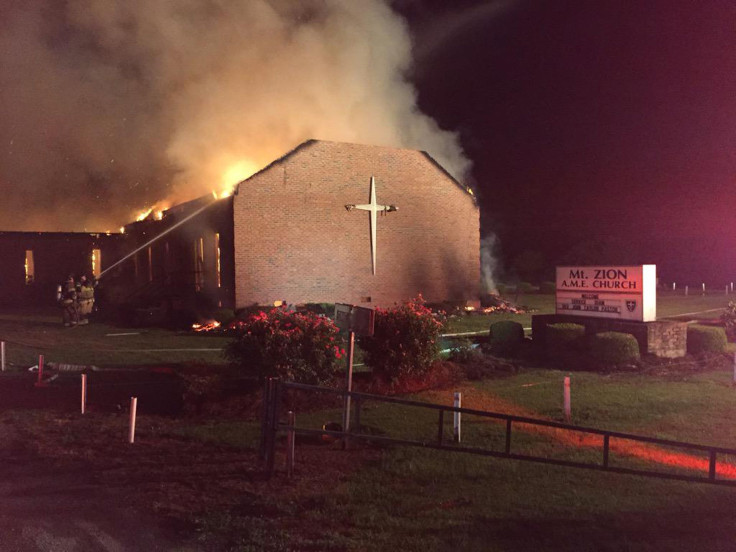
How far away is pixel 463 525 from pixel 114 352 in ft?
46.5

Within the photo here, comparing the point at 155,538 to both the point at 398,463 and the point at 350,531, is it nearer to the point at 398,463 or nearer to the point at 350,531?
the point at 350,531

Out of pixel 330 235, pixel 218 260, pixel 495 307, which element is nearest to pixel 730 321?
pixel 495 307

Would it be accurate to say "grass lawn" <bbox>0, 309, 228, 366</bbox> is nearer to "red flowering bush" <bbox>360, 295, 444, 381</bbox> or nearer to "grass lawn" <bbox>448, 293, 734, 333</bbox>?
"red flowering bush" <bbox>360, 295, 444, 381</bbox>

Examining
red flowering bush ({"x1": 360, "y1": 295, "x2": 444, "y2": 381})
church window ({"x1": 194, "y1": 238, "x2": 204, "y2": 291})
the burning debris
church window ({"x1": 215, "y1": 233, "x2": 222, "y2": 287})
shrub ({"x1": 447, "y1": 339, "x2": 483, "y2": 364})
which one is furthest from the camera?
the burning debris

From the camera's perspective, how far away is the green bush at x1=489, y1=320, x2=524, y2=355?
→ 17.0 metres

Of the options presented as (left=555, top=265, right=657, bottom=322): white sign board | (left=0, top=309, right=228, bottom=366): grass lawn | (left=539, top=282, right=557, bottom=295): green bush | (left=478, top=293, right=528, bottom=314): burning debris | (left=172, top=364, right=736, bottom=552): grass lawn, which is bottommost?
(left=172, top=364, right=736, bottom=552): grass lawn

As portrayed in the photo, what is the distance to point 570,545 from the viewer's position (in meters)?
4.96

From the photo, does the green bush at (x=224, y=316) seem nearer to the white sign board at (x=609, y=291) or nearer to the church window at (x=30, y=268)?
the white sign board at (x=609, y=291)

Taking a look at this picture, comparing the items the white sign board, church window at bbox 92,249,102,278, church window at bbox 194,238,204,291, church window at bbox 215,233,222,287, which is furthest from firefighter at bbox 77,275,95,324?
the white sign board

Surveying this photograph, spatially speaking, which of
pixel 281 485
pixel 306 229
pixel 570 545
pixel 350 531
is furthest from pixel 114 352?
pixel 570 545

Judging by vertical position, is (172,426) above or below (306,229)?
below

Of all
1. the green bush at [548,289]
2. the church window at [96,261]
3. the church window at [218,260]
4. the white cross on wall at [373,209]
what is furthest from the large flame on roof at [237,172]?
the green bush at [548,289]

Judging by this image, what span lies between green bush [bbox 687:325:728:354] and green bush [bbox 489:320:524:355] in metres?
A: 4.58

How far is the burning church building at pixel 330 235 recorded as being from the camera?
24.6 metres
